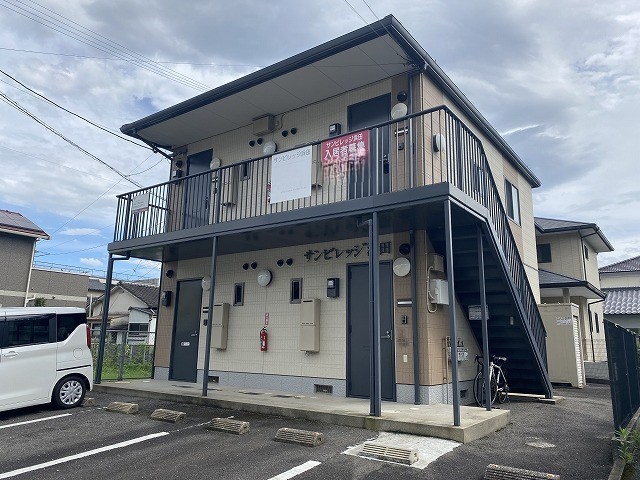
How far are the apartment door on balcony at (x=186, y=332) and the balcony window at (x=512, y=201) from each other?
8098 mm

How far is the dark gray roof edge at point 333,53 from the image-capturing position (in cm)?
693

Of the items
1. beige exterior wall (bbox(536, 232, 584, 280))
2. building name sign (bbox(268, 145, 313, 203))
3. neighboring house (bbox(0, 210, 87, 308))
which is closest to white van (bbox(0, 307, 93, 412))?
building name sign (bbox(268, 145, 313, 203))

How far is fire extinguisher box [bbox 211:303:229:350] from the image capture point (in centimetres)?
955

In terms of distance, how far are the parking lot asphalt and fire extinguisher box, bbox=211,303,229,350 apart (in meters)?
2.64

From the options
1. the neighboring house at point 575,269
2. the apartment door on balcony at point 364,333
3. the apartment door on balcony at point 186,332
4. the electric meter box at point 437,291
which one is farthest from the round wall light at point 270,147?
the neighboring house at point 575,269

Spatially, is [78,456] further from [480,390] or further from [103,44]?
[103,44]

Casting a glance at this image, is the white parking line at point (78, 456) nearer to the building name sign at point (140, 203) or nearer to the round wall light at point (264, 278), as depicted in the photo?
the round wall light at point (264, 278)

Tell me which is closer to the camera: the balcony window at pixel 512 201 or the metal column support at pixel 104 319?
the metal column support at pixel 104 319

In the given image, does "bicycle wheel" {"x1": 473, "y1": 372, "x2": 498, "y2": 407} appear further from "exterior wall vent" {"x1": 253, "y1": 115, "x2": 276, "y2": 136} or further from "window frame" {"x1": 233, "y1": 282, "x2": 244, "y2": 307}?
"exterior wall vent" {"x1": 253, "y1": 115, "x2": 276, "y2": 136}

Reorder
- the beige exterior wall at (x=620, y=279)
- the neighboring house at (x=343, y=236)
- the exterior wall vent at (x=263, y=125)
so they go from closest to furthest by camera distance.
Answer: the neighboring house at (x=343, y=236)
the exterior wall vent at (x=263, y=125)
the beige exterior wall at (x=620, y=279)

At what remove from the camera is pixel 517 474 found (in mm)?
3721

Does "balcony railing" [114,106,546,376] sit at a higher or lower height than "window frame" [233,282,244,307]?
higher

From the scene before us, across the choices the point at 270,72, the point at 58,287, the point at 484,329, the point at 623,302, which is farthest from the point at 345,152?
the point at 58,287

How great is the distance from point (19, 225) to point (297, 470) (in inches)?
835
